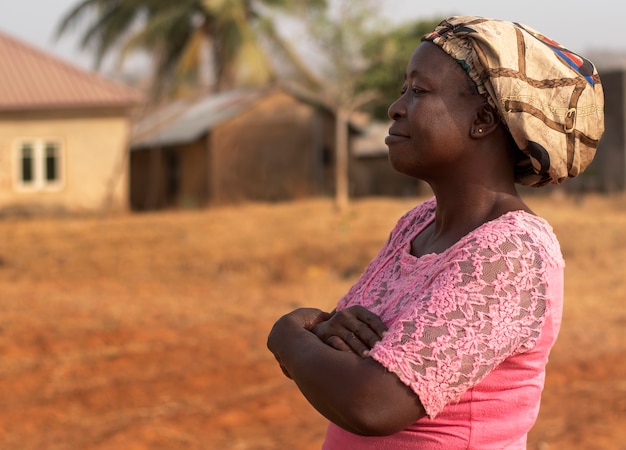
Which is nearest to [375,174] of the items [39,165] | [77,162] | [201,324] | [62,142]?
[77,162]

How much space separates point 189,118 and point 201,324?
54.2 feet

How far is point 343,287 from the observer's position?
1127 cm

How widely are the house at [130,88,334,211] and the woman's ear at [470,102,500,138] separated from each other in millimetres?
19506

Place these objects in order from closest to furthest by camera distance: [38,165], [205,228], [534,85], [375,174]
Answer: [534,85]
[205,228]
[38,165]
[375,174]

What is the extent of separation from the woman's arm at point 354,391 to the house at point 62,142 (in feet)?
56.6

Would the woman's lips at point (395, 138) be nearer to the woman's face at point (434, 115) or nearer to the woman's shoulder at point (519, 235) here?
the woman's face at point (434, 115)

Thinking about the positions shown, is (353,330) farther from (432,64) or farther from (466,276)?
(432,64)

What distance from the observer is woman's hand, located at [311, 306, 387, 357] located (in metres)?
1.53

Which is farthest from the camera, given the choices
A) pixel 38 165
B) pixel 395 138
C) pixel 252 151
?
pixel 252 151

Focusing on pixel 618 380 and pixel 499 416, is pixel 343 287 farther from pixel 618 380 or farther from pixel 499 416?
pixel 499 416

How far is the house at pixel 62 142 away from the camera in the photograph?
720 inches

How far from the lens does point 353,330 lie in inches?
62.1

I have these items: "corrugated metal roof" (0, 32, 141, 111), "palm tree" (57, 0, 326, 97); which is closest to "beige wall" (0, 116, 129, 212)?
"corrugated metal roof" (0, 32, 141, 111)

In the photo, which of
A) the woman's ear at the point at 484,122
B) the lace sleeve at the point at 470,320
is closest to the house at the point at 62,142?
the woman's ear at the point at 484,122
